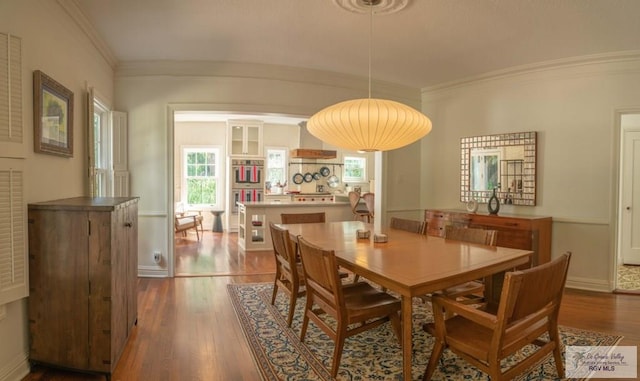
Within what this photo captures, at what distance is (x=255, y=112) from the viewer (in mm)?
4383

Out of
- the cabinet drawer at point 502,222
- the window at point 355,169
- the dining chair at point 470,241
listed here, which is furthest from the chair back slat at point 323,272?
the window at point 355,169

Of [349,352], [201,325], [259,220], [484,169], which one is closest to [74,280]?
[201,325]

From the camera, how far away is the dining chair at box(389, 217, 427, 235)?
3.25 m

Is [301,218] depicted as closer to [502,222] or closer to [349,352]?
[349,352]

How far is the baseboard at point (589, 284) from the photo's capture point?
385 centimetres

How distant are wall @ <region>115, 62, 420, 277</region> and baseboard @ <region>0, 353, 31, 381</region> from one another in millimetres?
2094

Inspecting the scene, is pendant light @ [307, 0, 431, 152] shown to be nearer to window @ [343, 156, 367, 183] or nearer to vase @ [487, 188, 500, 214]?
vase @ [487, 188, 500, 214]

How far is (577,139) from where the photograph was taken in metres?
3.96

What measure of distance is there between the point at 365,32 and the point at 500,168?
2.54m

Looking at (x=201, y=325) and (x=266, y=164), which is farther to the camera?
(x=266, y=164)

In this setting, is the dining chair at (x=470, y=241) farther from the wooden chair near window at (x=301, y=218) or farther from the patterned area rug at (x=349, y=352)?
the wooden chair near window at (x=301, y=218)

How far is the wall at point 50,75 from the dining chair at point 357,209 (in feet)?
13.8

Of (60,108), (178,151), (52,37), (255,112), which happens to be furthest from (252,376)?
(178,151)

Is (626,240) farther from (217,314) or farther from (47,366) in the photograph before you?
(47,366)
